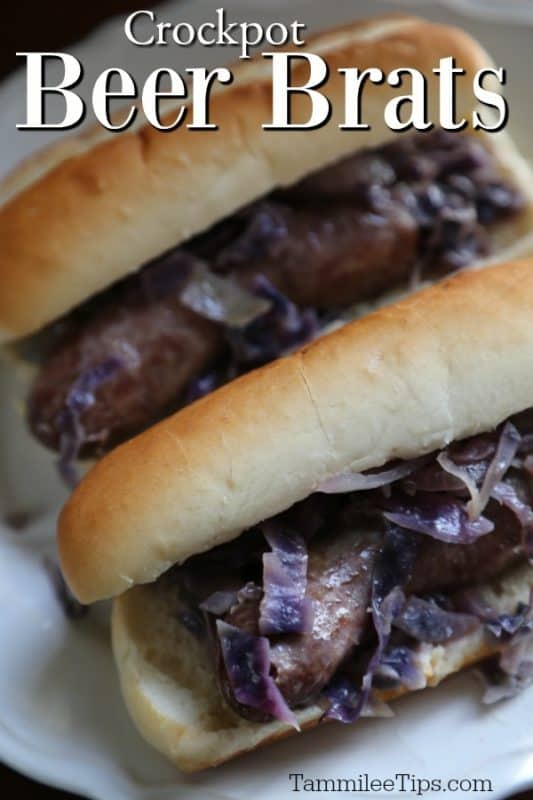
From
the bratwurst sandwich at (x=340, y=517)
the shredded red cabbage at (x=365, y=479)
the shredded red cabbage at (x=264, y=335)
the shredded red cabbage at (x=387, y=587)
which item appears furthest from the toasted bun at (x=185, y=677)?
the shredded red cabbage at (x=264, y=335)

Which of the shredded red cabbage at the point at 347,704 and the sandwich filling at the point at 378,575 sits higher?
the sandwich filling at the point at 378,575

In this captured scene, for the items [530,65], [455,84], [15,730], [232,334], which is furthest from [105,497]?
[530,65]

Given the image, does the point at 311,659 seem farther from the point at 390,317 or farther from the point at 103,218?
the point at 103,218

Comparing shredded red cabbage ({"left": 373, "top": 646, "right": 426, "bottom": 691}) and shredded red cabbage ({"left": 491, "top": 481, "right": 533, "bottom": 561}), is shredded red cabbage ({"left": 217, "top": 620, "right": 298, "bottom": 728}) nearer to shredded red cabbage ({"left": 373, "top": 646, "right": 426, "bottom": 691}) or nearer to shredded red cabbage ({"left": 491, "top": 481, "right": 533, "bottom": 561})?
shredded red cabbage ({"left": 373, "top": 646, "right": 426, "bottom": 691})

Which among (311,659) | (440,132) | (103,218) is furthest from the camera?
(440,132)

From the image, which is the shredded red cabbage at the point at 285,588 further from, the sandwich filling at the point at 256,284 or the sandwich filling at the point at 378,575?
the sandwich filling at the point at 256,284

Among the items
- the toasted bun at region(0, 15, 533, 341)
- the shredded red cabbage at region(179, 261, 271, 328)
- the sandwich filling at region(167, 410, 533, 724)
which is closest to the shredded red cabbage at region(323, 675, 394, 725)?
the sandwich filling at region(167, 410, 533, 724)

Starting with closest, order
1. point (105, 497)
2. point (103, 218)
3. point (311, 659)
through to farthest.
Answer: point (311, 659) → point (105, 497) → point (103, 218)
